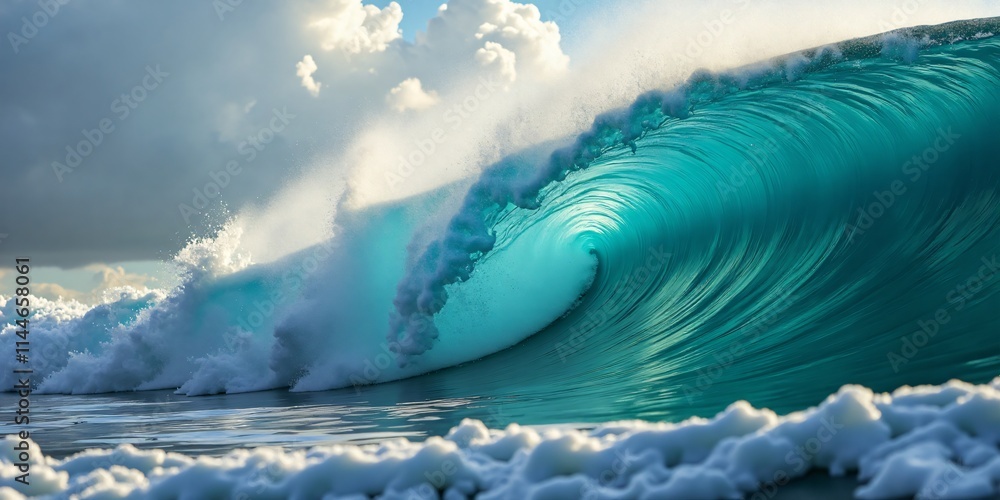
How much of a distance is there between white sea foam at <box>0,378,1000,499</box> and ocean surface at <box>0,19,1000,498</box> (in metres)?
0.01

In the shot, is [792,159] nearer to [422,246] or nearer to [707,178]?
[707,178]

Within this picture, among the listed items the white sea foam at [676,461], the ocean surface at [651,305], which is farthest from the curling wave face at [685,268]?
the white sea foam at [676,461]

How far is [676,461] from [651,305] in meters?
8.41

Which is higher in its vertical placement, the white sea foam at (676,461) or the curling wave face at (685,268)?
the curling wave face at (685,268)

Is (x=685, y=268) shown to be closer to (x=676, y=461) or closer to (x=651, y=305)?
(x=651, y=305)

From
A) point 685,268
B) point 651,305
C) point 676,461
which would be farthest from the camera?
point 685,268

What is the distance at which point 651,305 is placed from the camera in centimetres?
1126

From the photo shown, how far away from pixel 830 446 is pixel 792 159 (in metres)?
9.25

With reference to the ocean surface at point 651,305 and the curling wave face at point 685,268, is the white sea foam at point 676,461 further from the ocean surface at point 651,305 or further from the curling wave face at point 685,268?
the curling wave face at point 685,268

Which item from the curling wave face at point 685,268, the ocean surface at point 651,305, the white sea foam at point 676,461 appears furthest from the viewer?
the curling wave face at point 685,268

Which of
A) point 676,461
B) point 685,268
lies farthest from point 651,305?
point 676,461

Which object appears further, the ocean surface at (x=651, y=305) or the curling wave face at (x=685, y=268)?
the curling wave face at (x=685, y=268)

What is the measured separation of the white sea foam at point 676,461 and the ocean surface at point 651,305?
0.5 inches

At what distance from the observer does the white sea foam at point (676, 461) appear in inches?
103
